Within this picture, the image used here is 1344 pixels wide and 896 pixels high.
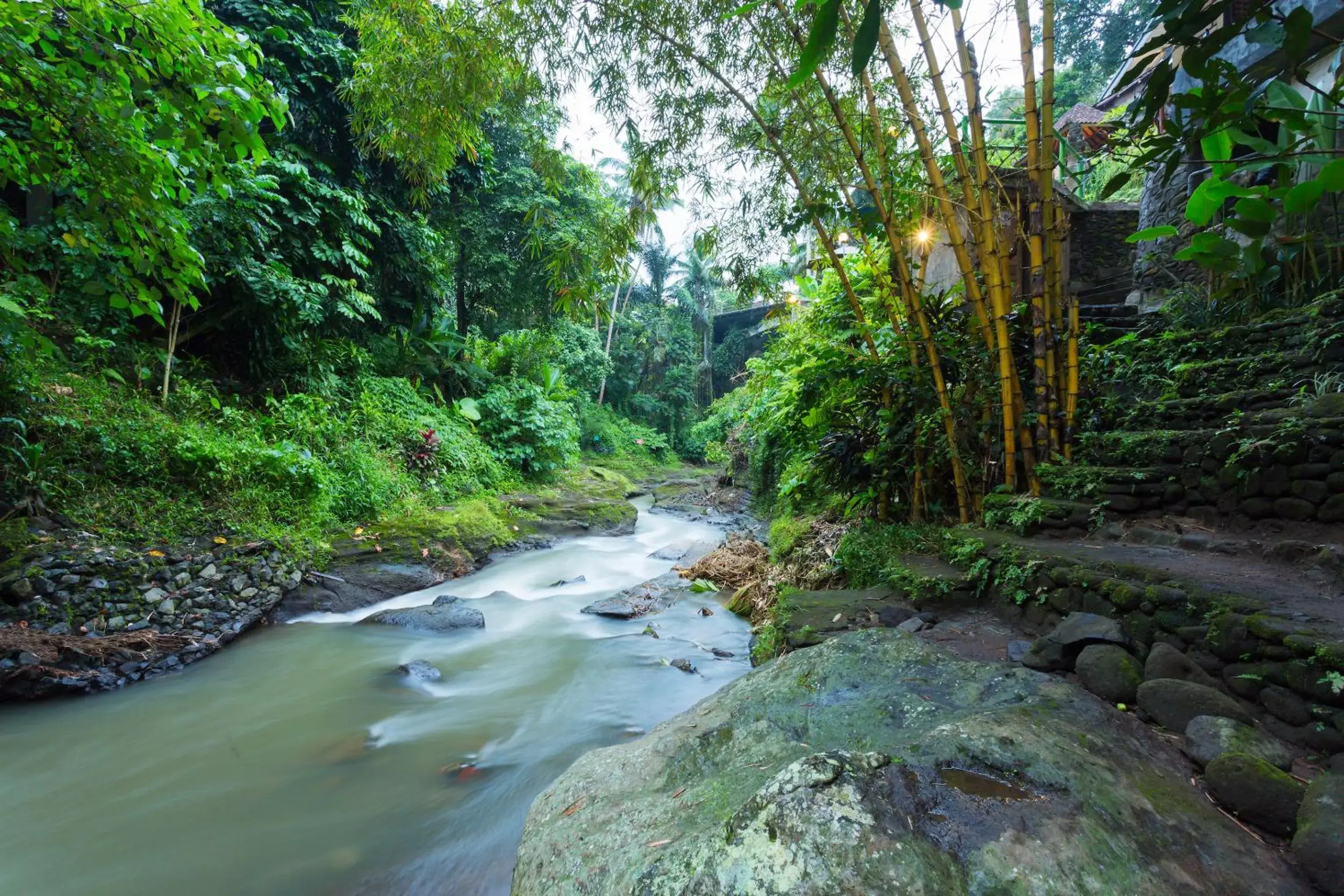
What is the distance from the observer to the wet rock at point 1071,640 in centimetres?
218

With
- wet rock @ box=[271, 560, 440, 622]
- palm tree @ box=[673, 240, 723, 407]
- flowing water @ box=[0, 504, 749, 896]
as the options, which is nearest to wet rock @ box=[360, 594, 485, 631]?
flowing water @ box=[0, 504, 749, 896]

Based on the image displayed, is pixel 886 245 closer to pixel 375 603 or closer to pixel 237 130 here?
pixel 237 130

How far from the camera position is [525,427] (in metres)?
10.6

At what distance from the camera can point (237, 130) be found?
235 cm

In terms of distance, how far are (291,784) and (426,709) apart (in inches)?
34.7

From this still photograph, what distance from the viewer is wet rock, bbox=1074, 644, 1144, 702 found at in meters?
2.00

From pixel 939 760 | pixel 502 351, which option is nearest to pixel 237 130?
pixel 939 760

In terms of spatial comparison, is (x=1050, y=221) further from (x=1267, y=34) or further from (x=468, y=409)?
(x=468, y=409)

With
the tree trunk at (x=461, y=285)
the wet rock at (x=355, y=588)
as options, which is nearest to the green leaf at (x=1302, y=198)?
the wet rock at (x=355, y=588)

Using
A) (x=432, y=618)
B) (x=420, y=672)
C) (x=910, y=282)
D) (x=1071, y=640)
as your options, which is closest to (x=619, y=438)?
(x=432, y=618)

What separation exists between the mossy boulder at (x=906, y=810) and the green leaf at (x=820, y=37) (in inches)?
63.7

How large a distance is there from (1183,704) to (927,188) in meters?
3.53

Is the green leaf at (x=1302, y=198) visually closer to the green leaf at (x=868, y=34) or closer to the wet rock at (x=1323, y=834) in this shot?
the green leaf at (x=868, y=34)

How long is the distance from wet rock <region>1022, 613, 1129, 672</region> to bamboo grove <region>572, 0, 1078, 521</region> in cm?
150
